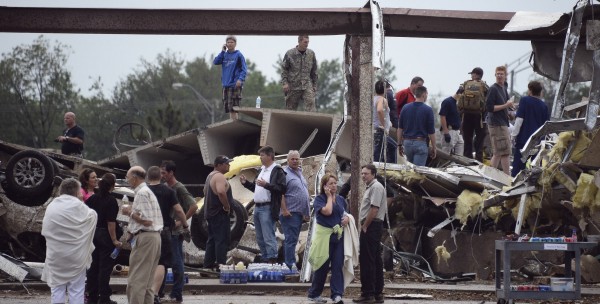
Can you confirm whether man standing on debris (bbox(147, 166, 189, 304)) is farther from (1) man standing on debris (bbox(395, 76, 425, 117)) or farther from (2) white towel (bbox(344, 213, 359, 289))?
(1) man standing on debris (bbox(395, 76, 425, 117))

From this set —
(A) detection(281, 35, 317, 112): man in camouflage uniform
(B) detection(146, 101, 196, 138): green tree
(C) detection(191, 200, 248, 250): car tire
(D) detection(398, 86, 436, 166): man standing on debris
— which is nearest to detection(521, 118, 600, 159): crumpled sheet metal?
(D) detection(398, 86, 436, 166): man standing on debris

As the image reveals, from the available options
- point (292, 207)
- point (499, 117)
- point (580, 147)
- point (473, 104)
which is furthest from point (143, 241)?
point (473, 104)

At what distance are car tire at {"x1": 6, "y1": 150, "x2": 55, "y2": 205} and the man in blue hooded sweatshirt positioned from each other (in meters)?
4.55

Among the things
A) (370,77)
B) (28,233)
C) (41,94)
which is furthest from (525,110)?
(41,94)

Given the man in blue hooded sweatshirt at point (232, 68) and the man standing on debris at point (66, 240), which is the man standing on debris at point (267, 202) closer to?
the man in blue hooded sweatshirt at point (232, 68)

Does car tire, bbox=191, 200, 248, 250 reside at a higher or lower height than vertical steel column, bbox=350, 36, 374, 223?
lower

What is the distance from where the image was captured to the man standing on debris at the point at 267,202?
2011 centimetres

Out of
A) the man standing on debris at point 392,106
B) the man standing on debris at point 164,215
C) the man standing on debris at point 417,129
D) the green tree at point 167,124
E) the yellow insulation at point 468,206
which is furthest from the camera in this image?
the green tree at point 167,124

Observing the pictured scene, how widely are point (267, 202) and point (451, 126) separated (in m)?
5.54

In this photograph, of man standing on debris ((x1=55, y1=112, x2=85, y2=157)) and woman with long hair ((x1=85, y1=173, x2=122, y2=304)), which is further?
man standing on debris ((x1=55, y1=112, x2=85, y2=157))

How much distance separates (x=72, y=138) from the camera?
2580 centimetres

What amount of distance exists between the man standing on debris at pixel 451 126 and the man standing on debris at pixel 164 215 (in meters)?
8.53

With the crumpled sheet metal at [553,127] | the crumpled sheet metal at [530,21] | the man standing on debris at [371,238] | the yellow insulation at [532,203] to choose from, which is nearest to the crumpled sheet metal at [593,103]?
the crumpled sheet metal at [553,127]

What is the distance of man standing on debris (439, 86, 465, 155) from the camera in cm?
2395
